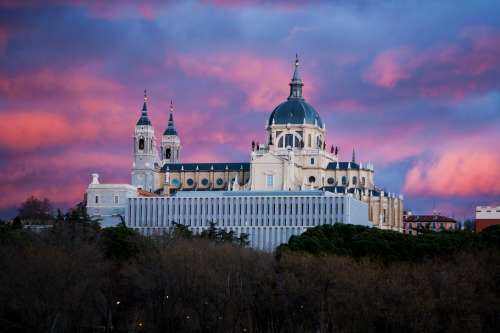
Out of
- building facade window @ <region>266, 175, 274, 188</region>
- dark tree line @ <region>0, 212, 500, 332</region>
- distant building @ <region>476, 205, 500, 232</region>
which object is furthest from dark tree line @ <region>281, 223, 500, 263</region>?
building facade window @ <region>266, 175, 274, 188</region>

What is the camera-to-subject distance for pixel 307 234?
4798 inches

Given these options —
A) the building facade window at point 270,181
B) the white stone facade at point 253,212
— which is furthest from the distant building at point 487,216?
the building facade window at point 270,181

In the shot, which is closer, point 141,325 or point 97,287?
point 141,325

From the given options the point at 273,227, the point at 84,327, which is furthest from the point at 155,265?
the point at 273,227

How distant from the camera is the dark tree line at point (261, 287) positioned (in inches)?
3324

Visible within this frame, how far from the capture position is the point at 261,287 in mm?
95000

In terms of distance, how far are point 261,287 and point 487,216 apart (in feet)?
194

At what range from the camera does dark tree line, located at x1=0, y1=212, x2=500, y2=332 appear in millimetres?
84438

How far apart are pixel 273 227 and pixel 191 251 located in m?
62.6

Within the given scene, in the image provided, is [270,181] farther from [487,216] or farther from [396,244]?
[396,244]

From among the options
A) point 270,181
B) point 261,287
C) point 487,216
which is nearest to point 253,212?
point 270,181

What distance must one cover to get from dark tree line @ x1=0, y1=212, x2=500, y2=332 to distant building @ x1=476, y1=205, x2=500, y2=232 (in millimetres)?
32693

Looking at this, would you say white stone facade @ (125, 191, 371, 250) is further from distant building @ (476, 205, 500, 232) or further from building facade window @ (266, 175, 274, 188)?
distant building @ (476, 205, 500, 232)

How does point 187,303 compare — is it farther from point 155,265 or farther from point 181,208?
point 181,208
